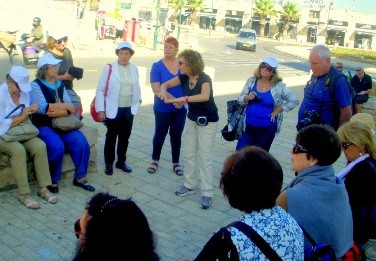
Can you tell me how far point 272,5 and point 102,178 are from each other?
76384 mm

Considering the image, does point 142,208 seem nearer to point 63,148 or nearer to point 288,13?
point 63,148

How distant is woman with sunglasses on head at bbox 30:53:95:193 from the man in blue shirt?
2640mm

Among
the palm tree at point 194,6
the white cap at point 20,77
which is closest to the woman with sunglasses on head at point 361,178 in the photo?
the white cap at point 20,77

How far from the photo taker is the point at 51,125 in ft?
18.0

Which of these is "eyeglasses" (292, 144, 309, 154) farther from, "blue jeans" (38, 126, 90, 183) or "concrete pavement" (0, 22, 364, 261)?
"blue jeans" (38, 126, 90, 183)

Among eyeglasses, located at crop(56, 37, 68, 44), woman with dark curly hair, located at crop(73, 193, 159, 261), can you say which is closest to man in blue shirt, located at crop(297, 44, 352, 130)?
eyeglasses, located at crop(56, 37, 68, 44)

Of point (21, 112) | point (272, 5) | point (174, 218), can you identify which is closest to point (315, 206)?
point (174, 218)

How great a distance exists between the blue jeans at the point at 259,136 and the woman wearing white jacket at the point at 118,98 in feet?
5.15

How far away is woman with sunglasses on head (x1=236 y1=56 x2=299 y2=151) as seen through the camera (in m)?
5.42

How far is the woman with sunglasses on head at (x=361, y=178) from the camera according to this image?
3.31 m

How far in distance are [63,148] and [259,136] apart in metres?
2.31

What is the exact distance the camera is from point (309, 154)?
2.92 m

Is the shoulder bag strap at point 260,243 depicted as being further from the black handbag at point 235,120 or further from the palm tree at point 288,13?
the palm tree at point 288,13


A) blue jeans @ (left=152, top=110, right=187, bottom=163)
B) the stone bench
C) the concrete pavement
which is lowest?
A: the concrete pavement
